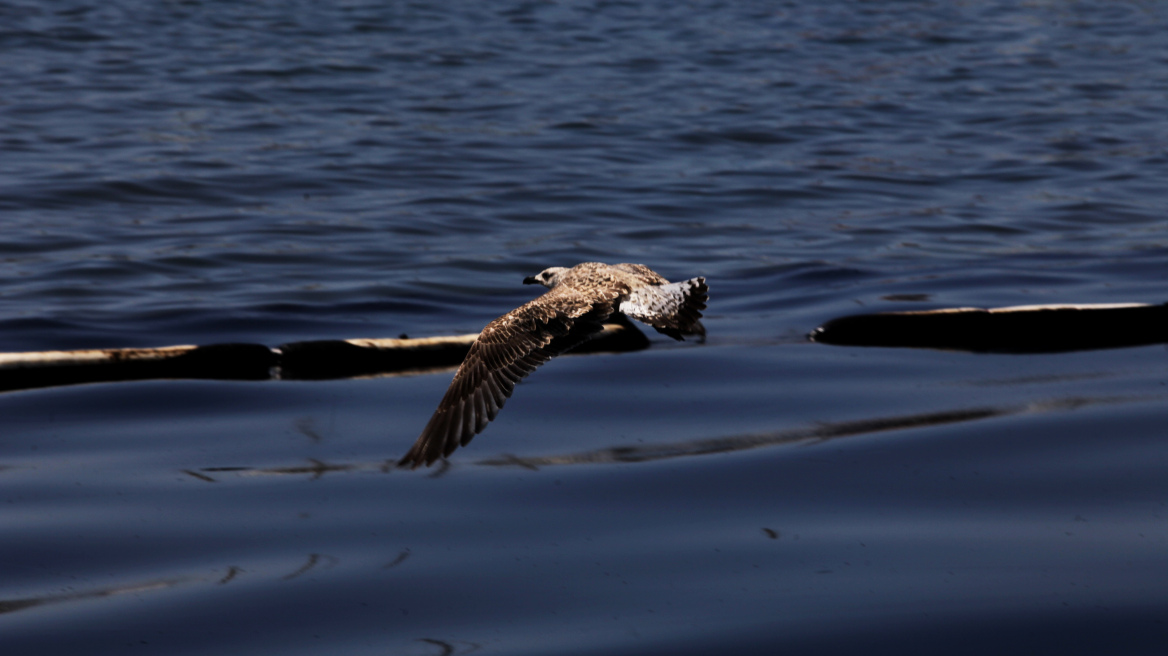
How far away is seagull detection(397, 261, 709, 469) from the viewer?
596cm

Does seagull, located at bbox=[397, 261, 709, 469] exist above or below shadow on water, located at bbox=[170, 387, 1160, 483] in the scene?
above

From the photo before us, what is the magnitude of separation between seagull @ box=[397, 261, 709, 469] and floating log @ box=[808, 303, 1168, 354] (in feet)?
11.0

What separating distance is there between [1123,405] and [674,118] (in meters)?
11.7

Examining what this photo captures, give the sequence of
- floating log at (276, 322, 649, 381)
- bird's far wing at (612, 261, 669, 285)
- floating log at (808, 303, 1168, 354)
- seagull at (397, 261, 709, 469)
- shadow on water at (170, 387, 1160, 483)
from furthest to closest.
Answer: floating log at (808, 303, 1168, 354) < floating log at (276, 322, 649, 381) < shadow on water at (170, 387, 1160, 483) < bird's far wing at (612, 261, 669, 285) < seagull at (397, 261, 709, 469)

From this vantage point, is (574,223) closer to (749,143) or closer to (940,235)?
Answer: (940,235)

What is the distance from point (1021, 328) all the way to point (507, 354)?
449 centimetres

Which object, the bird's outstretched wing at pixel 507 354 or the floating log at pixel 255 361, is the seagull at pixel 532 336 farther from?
the floating log at pixel 255 361

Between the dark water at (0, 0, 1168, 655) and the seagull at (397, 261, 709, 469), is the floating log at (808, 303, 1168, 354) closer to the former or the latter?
the dark water at (0, 0, 1168, 655)

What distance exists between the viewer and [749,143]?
58.1 ft

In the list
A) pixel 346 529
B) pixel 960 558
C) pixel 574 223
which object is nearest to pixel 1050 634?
pixel 960 558

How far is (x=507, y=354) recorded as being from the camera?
619 cm

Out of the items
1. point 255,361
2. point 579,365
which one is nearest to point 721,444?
point 579,365

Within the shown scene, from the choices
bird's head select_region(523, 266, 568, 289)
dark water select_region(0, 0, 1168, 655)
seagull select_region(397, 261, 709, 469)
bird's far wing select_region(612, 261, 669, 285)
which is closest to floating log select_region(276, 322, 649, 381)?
dark water select_region(0, 0, 1168, 655)

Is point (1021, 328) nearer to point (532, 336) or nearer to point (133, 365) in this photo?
point (532, 336)
